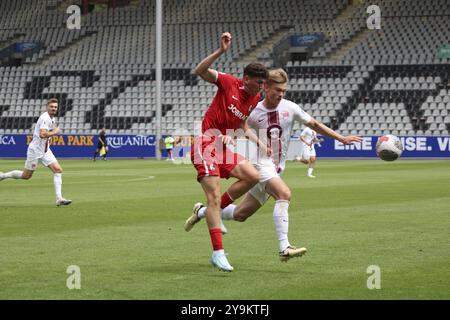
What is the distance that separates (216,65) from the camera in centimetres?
5850

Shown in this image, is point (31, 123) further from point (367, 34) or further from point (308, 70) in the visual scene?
point (367, 34)

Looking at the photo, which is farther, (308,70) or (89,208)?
(308,70)

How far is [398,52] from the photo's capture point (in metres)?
55.6

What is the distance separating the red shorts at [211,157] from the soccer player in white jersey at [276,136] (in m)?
0.47

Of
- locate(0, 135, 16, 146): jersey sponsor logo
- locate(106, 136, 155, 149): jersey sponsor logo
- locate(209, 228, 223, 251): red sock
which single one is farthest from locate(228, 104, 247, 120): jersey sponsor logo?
locate(0, 135, 16, 146): jersey sponsor logo

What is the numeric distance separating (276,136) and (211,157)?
0.99 m

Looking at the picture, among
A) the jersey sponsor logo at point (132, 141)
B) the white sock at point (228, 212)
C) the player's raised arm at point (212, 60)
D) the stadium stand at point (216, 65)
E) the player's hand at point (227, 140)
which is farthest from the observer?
the stadium stand at point (216, 65)

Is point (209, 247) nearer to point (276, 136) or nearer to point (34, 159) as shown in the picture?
point (276, 136)

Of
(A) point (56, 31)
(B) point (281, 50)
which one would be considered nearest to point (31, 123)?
(A) point (56, 31)

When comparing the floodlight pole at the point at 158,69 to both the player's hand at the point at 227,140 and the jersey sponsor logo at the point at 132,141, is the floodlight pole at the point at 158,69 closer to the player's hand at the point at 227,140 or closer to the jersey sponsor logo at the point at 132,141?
the jersey sponsor logo at the point at 132,141

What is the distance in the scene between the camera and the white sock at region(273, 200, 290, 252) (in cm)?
1030

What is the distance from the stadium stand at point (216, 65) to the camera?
53.4 metres

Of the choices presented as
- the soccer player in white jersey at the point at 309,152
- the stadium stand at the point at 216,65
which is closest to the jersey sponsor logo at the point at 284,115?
the soccer player in white jersey at the point at 309,152
